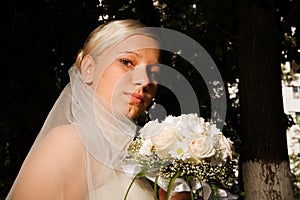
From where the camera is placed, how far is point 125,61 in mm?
3053

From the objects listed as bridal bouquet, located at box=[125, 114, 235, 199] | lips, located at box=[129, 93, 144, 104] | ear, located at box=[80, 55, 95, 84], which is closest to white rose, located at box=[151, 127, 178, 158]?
bridal bouquet, located at box=[125, 114, 235, 199]

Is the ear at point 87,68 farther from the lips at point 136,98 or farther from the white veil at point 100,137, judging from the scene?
the lips at point 136,98

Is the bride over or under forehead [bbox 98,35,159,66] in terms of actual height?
under

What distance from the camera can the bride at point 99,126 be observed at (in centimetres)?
282

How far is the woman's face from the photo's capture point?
2986 mm

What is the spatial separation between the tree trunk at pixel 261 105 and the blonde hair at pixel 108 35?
309 cm

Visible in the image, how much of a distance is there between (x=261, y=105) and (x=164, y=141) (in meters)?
3.42

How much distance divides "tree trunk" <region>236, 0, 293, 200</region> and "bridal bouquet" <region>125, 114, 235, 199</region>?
120 inches

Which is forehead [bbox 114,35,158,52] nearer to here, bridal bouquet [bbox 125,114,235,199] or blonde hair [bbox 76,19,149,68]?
blonde hair [bbox 76,19,149,68]

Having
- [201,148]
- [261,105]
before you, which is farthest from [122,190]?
[261,105]

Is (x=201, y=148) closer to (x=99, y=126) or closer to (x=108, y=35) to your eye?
(x=99, y=126)

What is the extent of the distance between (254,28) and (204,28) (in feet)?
5.71

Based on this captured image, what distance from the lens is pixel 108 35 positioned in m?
3.16

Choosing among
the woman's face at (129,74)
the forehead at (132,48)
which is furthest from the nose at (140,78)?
the forehead at (132,48)
